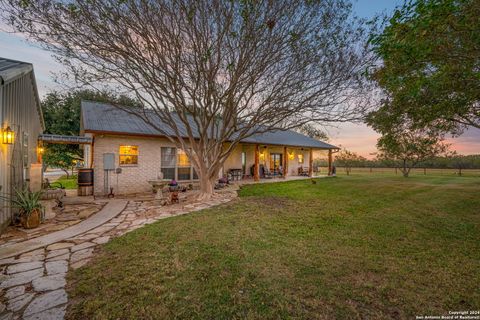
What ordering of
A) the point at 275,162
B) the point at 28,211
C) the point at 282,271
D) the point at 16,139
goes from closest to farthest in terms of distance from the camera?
the point at 282,271, the point at 28,211, the point at 16,139, the point at 275,162

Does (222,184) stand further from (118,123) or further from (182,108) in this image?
(118,123)

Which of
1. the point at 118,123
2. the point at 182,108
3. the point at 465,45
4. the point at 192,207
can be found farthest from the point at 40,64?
the point at 465,45

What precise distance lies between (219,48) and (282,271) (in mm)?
6193

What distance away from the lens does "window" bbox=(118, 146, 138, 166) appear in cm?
1029

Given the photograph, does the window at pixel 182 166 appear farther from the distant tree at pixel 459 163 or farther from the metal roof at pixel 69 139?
the distant tree at pixel 459 163

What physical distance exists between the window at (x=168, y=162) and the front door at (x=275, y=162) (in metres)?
9.03

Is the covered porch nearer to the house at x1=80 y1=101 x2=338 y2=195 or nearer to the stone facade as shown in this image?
the house at x1=80 y1=101 x2=338 y2=195

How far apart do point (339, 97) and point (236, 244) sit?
6639 mm

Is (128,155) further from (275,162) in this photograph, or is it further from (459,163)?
(459,163)

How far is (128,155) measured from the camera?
1048 cm

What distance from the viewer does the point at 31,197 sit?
5348mm

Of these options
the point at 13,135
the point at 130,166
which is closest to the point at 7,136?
the point at 13,135

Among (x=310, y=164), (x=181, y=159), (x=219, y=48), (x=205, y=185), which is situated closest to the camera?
(x=219, y=48)

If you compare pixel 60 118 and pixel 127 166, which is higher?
pixel 60 118
